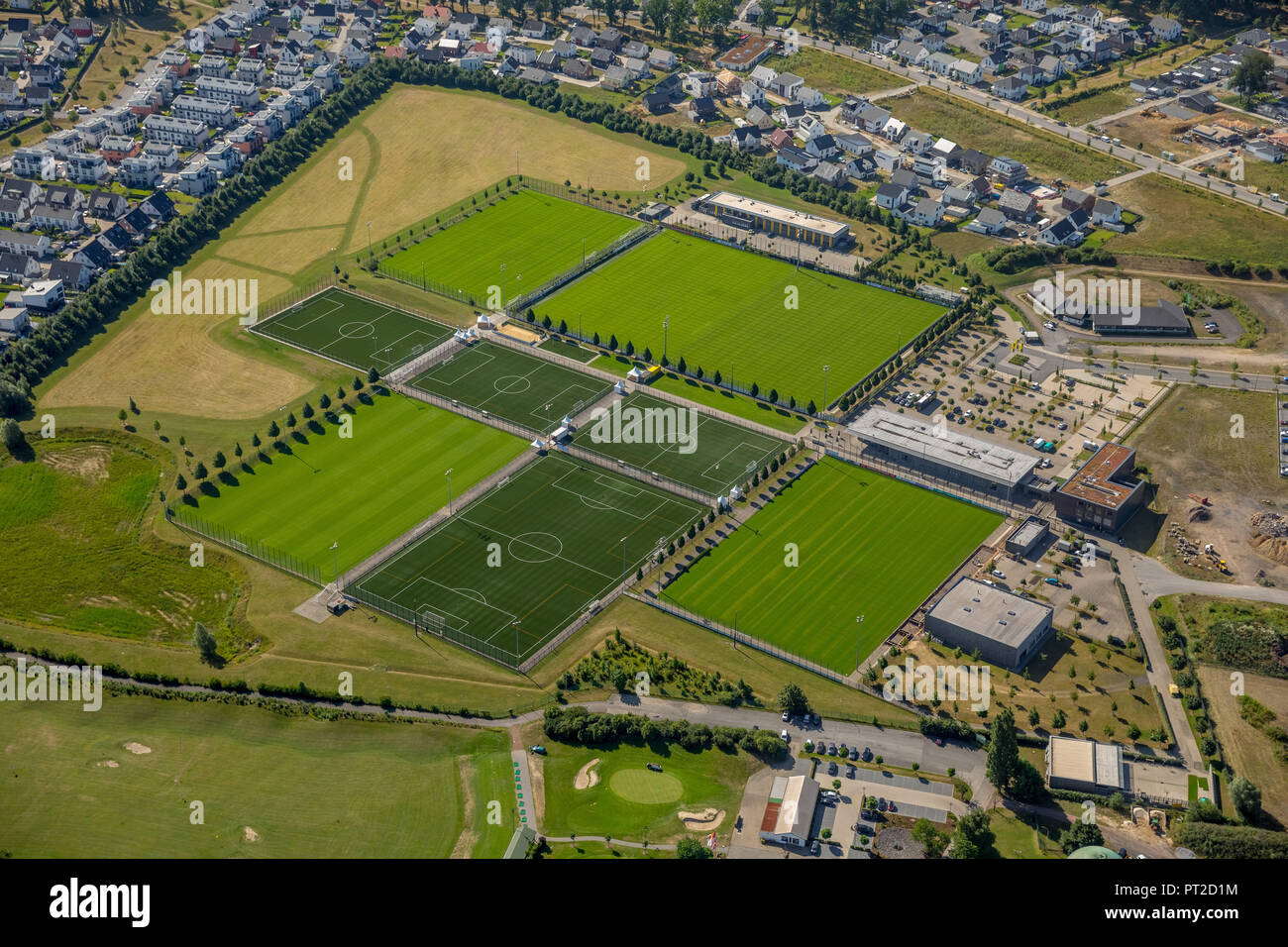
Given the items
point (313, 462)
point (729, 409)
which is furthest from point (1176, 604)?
point (313, 462)

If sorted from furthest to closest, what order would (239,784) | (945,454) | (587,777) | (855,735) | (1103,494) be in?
(945,454) → (1103,494) → (855,735) → (587,777) → (239,784)

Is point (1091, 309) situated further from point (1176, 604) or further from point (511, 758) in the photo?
point (511, 758)

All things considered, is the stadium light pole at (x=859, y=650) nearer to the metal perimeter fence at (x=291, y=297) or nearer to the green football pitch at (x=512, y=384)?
the green football pitch at (x=512, y=384)

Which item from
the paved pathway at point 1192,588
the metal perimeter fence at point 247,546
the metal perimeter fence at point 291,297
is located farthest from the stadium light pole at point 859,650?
the metal perimeter fence at point 291,297

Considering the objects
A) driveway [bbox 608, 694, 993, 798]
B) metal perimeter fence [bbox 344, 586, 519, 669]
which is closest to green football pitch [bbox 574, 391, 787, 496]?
metal perimeter fence [bbox 344, 586, 519, 669]

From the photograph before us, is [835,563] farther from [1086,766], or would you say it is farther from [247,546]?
[247,546]

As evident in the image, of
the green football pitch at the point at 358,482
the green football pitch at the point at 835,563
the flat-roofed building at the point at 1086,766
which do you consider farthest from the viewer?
the green football pitch at the point at 358,482

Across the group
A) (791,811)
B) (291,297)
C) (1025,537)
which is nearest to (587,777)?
(791,811)
